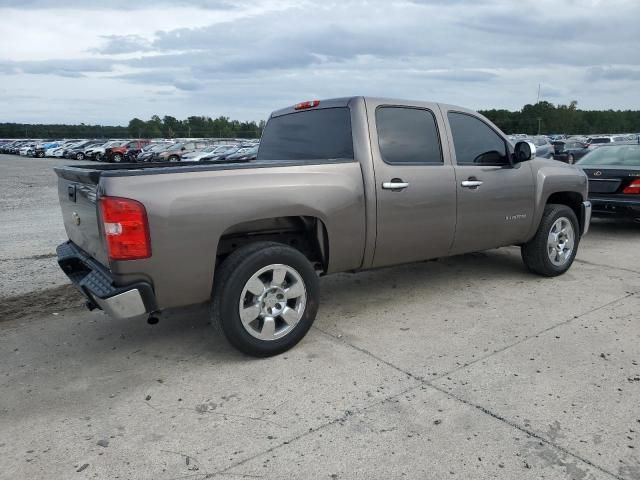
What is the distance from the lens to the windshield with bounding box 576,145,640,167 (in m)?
9.02

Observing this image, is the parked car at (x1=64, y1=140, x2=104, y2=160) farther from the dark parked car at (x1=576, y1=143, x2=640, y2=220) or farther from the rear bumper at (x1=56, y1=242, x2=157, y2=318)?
the rear bumper at (x1=56, y1=242, x2=157, y2=318)

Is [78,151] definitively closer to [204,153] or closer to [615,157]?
[204,153]

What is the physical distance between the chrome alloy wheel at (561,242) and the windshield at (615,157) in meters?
3.63

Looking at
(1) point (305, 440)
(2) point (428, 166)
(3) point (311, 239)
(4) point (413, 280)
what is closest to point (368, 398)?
(1) point (305, 440)

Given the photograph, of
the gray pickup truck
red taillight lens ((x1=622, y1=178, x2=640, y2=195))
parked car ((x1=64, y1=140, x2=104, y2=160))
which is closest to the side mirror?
the gray pickup truck

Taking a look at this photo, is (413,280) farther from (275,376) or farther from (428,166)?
(275,376)

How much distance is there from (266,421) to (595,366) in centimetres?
229

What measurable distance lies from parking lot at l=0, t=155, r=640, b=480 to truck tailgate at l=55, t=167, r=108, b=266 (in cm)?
87

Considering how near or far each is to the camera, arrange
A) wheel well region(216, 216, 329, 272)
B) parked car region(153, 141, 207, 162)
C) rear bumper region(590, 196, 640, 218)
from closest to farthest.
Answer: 1. wheel well region(216, 216, 329, 272)
2. rear bumper region(590, 196, 640, 218)
3. parked car region(153, 141, 207, 162)

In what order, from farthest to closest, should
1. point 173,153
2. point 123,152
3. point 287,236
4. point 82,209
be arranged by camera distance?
1. point 123,152
2. point 173,153
3. point 287,236
4. point 82,209

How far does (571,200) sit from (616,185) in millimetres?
2775

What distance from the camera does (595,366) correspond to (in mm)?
3750

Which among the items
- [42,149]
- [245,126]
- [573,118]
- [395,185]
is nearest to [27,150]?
[42,149]

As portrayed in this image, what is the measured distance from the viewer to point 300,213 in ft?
13.2
